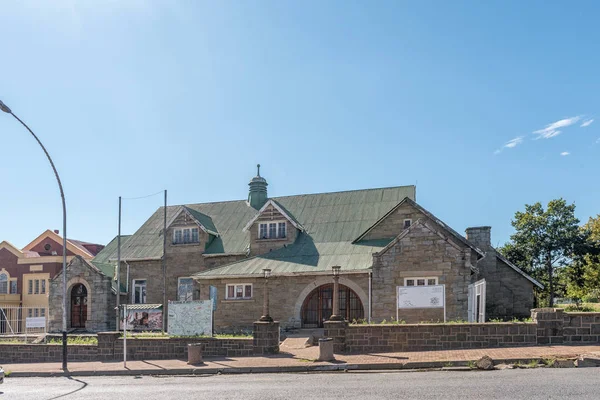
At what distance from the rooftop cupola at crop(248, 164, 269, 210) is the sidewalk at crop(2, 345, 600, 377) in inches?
713

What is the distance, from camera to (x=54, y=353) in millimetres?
21391

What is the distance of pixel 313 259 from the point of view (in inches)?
1148

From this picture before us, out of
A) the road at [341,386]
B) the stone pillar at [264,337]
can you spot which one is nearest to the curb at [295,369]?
the road at [341,386]

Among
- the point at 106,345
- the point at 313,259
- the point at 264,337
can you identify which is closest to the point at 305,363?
the point at 264,337

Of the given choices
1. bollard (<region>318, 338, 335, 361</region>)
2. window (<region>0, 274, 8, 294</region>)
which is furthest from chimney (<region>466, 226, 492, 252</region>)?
window (<region>0, 274, 8, 294</region>)

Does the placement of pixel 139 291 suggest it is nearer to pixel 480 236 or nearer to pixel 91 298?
pixel 91 298

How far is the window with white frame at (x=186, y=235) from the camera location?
3394 centimetres

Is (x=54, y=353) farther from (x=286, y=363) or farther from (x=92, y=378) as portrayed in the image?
(x=286, y=363)

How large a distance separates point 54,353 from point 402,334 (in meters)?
12.2

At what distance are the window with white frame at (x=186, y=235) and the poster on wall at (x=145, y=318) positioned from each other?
12.7ft

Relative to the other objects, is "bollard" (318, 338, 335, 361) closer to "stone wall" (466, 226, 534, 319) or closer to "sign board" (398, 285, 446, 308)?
"sign board" (398, 285, 446, 308)

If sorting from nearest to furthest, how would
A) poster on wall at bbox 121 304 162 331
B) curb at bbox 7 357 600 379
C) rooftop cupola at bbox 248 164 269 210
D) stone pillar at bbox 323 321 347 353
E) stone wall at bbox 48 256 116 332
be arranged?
curb at bbox 7 357 600 379, stone pillar at bbox 323 321 347 353, poster on wall at bbox 121 304 162 331, stone wall at bbox 48 256 116 332, rooftop cupola at bbox 248 164 269 210

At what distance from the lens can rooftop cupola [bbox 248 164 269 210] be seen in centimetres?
3716

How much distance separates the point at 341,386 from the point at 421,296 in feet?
27.8
